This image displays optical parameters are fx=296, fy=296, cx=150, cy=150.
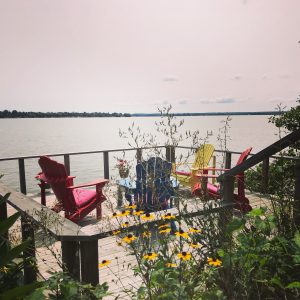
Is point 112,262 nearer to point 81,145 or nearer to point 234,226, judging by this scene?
point 234,226

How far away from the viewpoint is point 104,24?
5031mm

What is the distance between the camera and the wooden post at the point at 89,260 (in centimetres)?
167

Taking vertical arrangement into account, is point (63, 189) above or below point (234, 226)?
below

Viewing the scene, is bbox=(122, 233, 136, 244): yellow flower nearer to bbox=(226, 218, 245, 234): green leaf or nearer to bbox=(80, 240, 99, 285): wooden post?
bbox=(80, 240, 99, 285): wooden post

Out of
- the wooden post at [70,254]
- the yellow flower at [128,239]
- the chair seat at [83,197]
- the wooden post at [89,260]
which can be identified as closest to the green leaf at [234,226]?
the yellow flower at [128,239]

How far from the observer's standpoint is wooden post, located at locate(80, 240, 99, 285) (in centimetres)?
167

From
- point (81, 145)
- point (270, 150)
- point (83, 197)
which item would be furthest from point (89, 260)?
point (81, 145)

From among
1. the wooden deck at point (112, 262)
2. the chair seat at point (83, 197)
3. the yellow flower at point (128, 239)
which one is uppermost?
the yellow flower at point (128, 239)

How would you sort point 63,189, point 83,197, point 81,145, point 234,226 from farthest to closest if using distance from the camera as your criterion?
point 81,145
point 83,197
point 63,189
point 234,226


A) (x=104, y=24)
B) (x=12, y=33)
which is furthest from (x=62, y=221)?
(x=12, y=33)

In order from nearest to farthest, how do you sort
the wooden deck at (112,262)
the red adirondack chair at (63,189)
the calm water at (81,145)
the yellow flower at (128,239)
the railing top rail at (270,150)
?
the yellow flower at (128,239) → the railing top rail at (270,150) → the wooden deck at (112,262) → the red adirondack chair at (63,189) → the calm water at (81,145)

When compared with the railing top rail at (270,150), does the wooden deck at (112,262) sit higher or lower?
lower

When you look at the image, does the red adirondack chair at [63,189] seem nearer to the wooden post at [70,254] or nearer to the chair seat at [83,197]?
the chair seat at [83,197]

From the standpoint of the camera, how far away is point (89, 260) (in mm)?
1687
